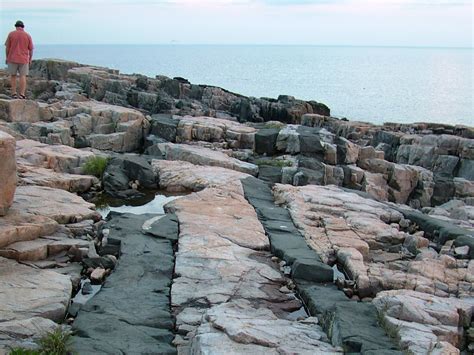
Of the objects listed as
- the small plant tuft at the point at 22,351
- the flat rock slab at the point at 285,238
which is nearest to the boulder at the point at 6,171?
the small plant tuft at the point at 22,351

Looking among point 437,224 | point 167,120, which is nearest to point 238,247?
point 437,224

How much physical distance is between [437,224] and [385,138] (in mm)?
16708

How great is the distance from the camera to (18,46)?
17.9 m

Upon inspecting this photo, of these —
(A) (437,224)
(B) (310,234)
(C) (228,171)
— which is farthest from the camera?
(C) (228,171)

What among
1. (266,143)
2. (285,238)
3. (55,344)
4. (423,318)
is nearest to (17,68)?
(266,143)

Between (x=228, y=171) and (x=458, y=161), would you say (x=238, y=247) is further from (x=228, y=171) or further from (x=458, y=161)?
(x=458, y=161)

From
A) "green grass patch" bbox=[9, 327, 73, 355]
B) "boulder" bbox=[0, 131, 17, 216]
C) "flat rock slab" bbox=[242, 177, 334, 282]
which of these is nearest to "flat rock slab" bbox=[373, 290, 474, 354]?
"flat rock slab" bbox=[242, 177, 334, 282]

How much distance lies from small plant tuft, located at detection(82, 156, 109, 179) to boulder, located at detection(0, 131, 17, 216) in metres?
5.25

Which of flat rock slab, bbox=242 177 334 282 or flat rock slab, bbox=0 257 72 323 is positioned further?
flat rock slab, bbox=242 177 334 282

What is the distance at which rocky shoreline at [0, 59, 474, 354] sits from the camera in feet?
22.6

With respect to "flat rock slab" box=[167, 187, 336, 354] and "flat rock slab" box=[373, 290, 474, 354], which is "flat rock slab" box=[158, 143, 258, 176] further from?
"flat rock slab" box=[373, 290, 474, 354]

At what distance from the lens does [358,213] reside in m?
12.5

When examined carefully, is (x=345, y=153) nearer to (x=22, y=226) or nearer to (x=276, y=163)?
(x=276, y=163)

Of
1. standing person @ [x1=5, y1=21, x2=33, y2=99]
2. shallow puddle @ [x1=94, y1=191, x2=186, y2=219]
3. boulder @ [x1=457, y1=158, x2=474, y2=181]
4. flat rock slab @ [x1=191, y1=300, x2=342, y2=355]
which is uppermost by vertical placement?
standing person @ [x1=5, y1=21, x2=33, y2=99]
